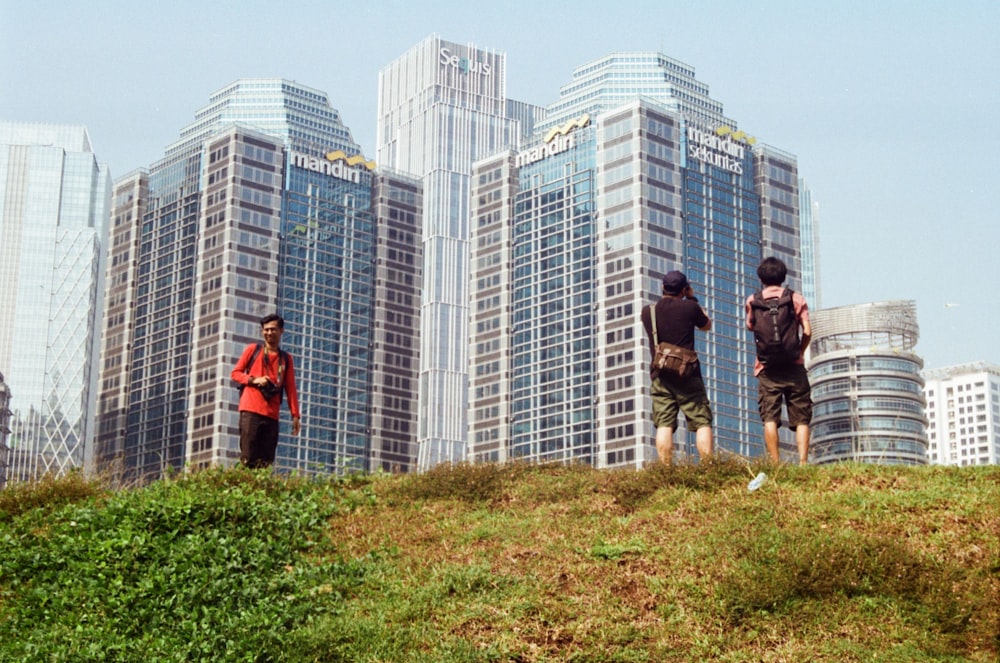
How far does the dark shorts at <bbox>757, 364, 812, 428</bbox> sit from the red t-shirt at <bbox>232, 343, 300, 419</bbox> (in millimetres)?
6061

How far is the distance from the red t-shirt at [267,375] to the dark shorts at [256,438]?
0.09 meters

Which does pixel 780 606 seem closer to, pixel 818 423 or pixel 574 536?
pixel 574 536

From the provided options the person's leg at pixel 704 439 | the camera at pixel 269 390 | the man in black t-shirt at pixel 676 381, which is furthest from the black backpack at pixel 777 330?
the camera at pixel 269 390

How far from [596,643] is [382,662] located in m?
1.80

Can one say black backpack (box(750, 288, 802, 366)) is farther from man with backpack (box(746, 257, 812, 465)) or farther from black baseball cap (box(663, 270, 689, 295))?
black baseball cap (box(663, 270, 689, 295))

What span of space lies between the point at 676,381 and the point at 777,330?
139cm

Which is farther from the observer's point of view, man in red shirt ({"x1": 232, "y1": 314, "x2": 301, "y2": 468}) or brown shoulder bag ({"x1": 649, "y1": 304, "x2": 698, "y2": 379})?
man in red shirt ({"x1": 232, "y1": 314, "x2": 301, "y2": 468})

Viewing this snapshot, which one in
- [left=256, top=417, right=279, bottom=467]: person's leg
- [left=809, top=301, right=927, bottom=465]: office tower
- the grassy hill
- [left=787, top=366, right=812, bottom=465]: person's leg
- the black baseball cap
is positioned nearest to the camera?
the grassy hill

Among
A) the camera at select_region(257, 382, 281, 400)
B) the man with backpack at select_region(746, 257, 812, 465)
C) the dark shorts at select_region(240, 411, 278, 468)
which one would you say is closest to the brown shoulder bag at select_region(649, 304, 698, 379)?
the man with backpack at select_region(746, 257, 812, 465)

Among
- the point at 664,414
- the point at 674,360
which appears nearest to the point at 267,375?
the point at 664,414

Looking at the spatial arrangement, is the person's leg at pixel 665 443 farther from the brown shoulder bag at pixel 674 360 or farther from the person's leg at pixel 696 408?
the brown shoulder bag at pixel 674 360

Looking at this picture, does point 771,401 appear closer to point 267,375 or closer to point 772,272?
point 772,272

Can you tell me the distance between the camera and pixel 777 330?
15969mm

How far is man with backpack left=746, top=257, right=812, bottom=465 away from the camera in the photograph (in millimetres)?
15969
